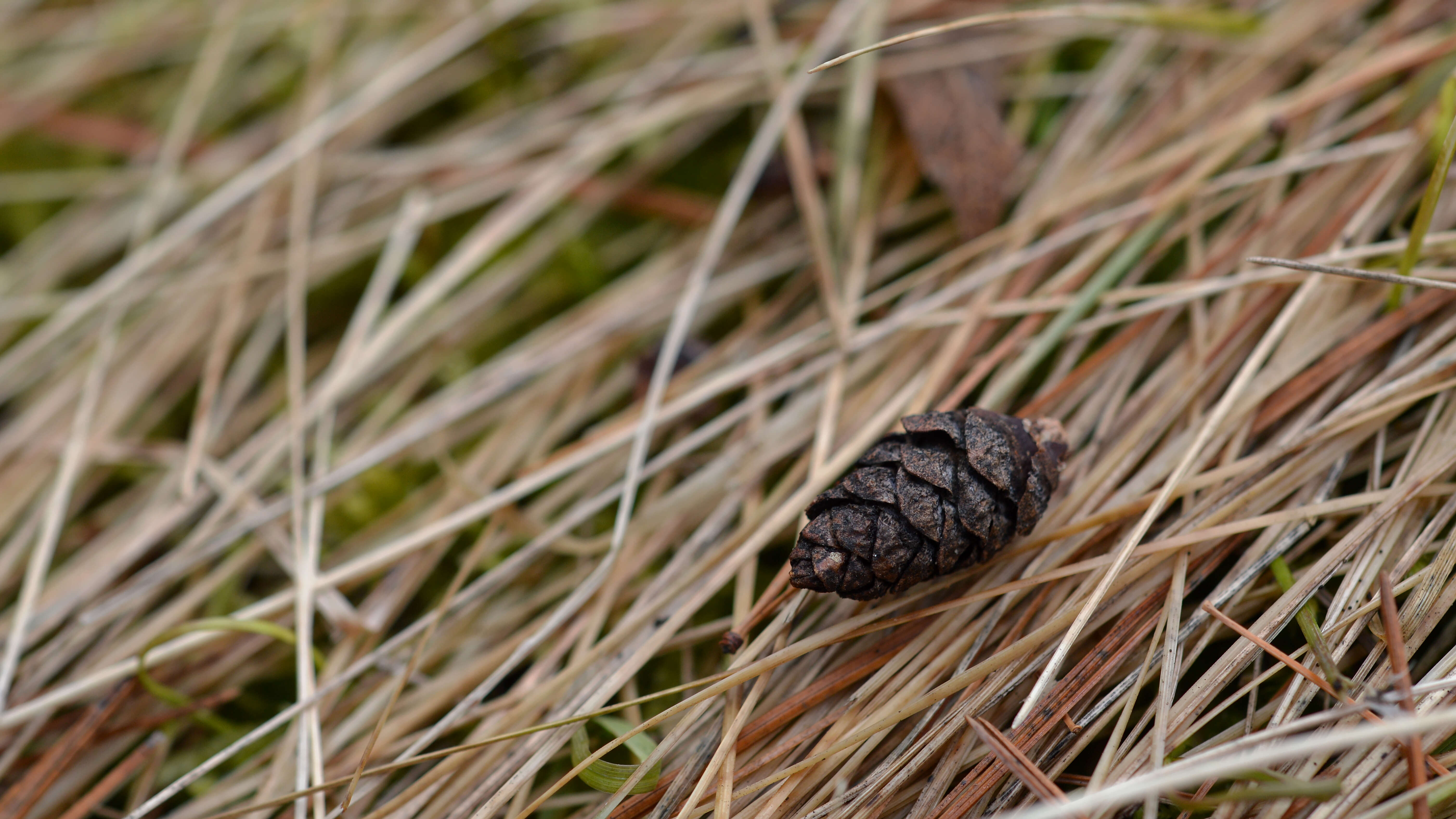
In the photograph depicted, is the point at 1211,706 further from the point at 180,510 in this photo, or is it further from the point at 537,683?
the point at 180,510

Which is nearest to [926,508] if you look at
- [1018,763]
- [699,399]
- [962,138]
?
[1018,763]

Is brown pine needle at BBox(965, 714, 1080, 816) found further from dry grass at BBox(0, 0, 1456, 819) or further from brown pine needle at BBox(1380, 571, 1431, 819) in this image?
brown pine needle at BBox(1380, 571, 1431, 819)

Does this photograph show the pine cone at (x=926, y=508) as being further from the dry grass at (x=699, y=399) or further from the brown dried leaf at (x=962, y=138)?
the brown dried leaf at (x=962, y=138)

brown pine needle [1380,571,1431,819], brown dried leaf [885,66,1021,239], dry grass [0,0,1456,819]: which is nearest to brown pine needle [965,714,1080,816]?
dry grass [0,0,1456,819]

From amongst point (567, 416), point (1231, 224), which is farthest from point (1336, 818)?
point (567, 416)

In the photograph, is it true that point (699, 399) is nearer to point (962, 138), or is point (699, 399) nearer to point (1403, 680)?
point (962, 138)

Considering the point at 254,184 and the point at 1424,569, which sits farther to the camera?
the point at 254,184
